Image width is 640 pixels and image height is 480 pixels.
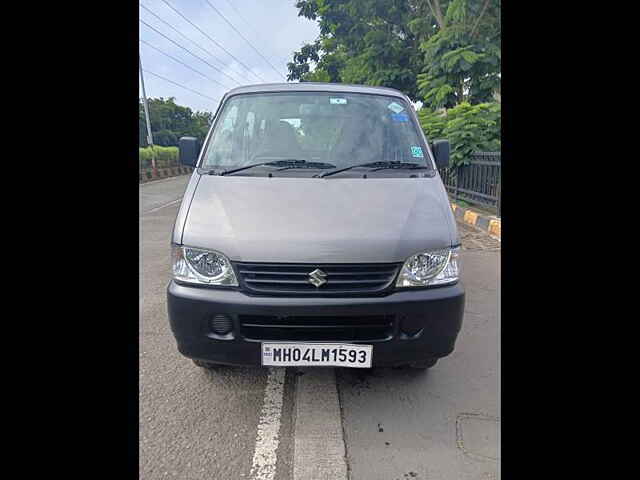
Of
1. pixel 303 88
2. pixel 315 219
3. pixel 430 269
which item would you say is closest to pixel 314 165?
pixel 315 219

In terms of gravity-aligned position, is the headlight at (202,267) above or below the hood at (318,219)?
below

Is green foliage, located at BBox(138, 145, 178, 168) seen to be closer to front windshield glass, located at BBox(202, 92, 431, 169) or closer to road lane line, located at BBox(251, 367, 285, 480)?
front windshield glass, located at BBox(202, 92, 431, 169)

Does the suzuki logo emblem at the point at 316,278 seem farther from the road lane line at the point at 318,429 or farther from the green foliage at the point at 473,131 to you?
the green foliage at the point at 473,131

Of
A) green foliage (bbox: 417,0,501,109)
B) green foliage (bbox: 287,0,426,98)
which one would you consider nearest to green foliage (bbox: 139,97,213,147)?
green foliage (bbox: 287,0,426,98)

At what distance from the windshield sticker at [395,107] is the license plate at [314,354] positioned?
189cm

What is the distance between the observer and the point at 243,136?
121 inches

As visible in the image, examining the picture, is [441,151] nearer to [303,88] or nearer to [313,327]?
[303,88]

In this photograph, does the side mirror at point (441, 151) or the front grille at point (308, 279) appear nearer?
the front grille at point (308, 279)

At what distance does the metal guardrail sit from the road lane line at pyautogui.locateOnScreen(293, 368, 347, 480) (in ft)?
21.8

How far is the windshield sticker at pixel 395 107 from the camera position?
3.28 m

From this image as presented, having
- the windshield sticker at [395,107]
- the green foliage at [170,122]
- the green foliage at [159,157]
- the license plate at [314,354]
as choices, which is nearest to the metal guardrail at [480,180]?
the windshield sticker at [395,107]

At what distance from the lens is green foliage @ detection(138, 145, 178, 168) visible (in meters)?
23.2
